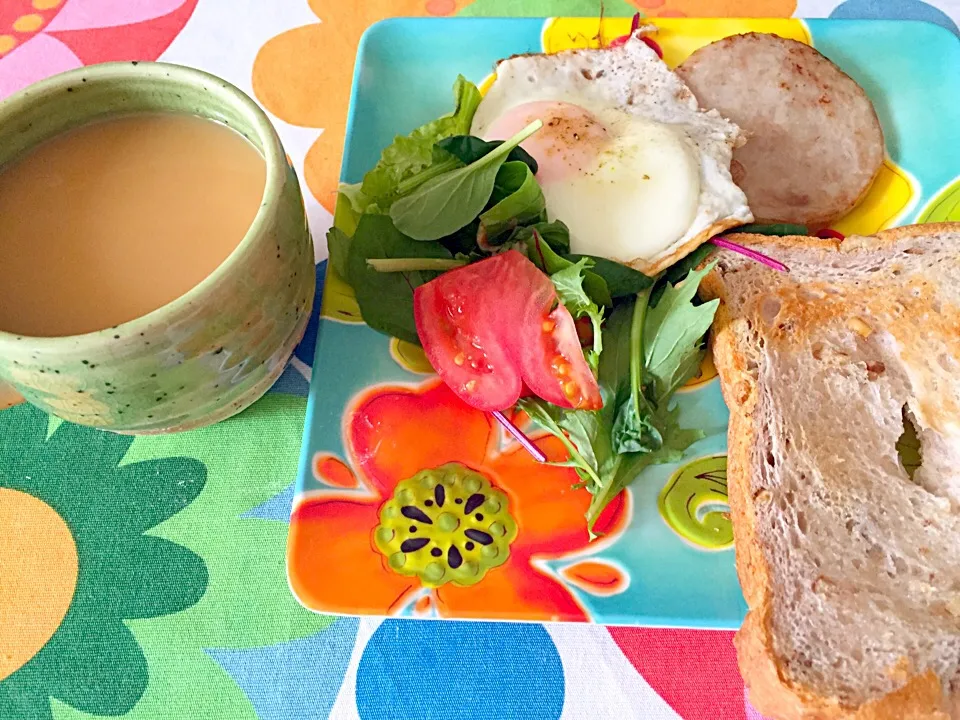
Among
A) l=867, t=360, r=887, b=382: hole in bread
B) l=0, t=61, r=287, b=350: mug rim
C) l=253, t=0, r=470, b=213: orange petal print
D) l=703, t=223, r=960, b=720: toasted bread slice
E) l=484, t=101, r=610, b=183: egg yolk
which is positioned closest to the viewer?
l=0, t=61, r=287, b=350: mug rim

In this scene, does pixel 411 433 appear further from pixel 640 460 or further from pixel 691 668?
pixel 691 668

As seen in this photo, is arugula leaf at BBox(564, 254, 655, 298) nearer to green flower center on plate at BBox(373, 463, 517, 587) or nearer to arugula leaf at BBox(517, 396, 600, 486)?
arugula leaf at BBox(517, 396, 600, 486)

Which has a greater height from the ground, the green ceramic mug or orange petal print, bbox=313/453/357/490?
the green ceramic mug

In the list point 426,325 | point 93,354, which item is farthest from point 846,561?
point 93,354

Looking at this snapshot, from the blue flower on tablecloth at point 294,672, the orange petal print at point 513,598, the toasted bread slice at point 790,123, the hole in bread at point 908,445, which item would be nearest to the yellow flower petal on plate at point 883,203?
the toasted bread slice at point 790,123

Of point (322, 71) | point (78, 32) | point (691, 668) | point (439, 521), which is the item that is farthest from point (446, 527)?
point (78, 32)

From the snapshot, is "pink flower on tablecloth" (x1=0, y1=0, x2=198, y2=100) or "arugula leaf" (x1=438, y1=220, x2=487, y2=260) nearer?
"arugula leaf" (x1=438, y1=220, x2=487, y2=260)

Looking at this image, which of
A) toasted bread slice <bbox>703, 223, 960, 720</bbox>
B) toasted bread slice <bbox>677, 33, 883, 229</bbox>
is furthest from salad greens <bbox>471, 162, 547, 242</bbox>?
toasted bread slice <bbox>677, 33, 883, 229</bbox>

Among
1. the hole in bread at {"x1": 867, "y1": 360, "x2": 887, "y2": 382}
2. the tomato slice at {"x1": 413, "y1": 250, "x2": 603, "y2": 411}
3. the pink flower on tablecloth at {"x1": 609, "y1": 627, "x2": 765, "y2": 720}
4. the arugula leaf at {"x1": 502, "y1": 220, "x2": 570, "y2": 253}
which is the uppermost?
the arugula leaf at {"x1": 502, "y1": 220, "x2": 570, "y2": 253}
